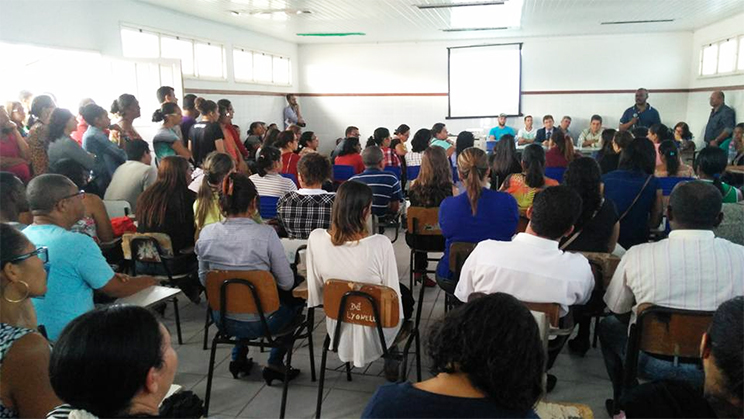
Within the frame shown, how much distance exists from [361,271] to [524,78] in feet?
34.2

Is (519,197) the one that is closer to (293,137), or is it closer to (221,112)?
(293,137)

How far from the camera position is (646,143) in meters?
3.54

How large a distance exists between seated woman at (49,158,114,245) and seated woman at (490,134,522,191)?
3221 mm

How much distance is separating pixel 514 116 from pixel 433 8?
4.92 m

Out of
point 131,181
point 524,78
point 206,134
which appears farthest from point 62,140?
point 524,78

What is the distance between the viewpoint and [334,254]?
8.09 feet

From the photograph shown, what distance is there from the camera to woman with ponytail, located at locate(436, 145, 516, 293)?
3021 millimetres

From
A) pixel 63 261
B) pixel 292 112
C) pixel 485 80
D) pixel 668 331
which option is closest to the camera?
pixel 668 331

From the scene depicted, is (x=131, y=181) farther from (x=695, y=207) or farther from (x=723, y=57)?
(x=723, y=57)

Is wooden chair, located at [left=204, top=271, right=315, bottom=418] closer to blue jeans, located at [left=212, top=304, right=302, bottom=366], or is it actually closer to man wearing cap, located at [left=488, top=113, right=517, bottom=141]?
blue jeans, located at [left=212, top=304, right=302, bottom=366]

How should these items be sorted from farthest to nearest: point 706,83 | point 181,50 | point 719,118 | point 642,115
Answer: point 706,83, point 642,115, point 181,50, point 719,118

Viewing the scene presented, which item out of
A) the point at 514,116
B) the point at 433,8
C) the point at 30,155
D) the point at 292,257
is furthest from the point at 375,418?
the point at 514,116

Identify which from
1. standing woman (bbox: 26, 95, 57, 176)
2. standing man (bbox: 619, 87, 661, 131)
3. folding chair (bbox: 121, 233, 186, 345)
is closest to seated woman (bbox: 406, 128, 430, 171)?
folding chair (bbox: 121, 233, 186, 345)

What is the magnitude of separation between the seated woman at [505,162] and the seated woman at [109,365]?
159 inches
